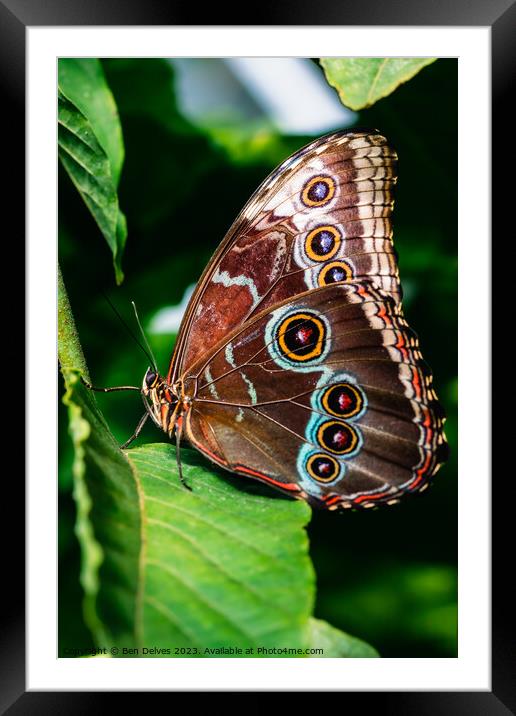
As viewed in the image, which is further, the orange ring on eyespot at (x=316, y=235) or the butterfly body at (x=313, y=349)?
the orange ring on eyespot at (x=316, y=235)

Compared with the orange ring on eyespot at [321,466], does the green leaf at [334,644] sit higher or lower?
lower

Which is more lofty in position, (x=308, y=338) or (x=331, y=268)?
(x=331, y=268)

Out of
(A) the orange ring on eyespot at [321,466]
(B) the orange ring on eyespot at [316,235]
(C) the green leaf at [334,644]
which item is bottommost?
(C) the green leaf at [334,644]

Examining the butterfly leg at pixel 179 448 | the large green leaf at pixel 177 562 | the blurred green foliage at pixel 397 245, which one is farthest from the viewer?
the blurred green foliage at pixel 397 245
